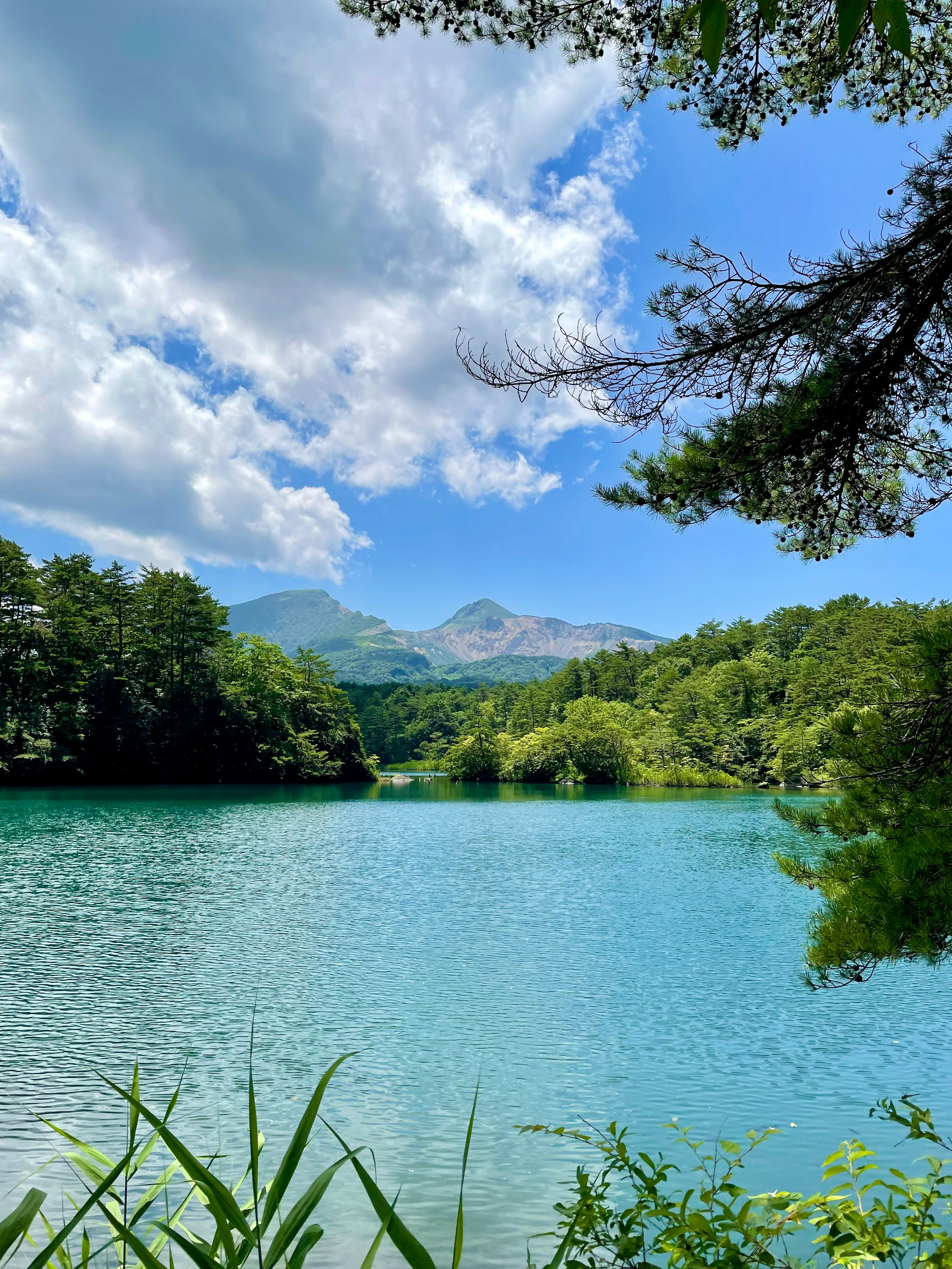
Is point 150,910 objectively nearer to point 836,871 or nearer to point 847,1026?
point 847,1026

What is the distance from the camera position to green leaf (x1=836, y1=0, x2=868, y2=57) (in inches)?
39.1

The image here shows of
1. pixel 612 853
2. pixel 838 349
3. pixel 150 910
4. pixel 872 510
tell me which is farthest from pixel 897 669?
pixel 612 853

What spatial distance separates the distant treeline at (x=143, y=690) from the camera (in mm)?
30375

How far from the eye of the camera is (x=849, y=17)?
3.33 ft

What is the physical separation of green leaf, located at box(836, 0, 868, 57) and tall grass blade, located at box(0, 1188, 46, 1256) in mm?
1707

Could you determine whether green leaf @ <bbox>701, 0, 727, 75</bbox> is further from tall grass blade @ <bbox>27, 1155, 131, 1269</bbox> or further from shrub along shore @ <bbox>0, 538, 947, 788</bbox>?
shrub along shore @ <bbox>0, 538, 947, 788</bbox>

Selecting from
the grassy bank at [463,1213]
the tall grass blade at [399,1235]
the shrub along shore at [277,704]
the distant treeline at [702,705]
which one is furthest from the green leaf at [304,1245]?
the shrub along shore at [277,704]

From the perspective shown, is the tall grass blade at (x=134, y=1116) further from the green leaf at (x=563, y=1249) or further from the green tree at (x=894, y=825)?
the green tree at (x=894, y=825)

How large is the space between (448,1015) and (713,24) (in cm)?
670

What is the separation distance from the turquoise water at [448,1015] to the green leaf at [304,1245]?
2835 mm

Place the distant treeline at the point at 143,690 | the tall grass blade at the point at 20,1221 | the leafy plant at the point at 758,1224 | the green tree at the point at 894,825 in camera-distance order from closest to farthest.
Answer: the tall grass blade at the point at 20,1221, the leafy plant at the point at 758,1224, the green tree at the point at 894,825, the distant treeline at the point at 143,690

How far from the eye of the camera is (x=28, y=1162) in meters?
4.04

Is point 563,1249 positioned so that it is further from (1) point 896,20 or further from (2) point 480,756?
Answer: (2) point 480,756

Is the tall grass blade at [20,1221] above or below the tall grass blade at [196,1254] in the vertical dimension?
above
